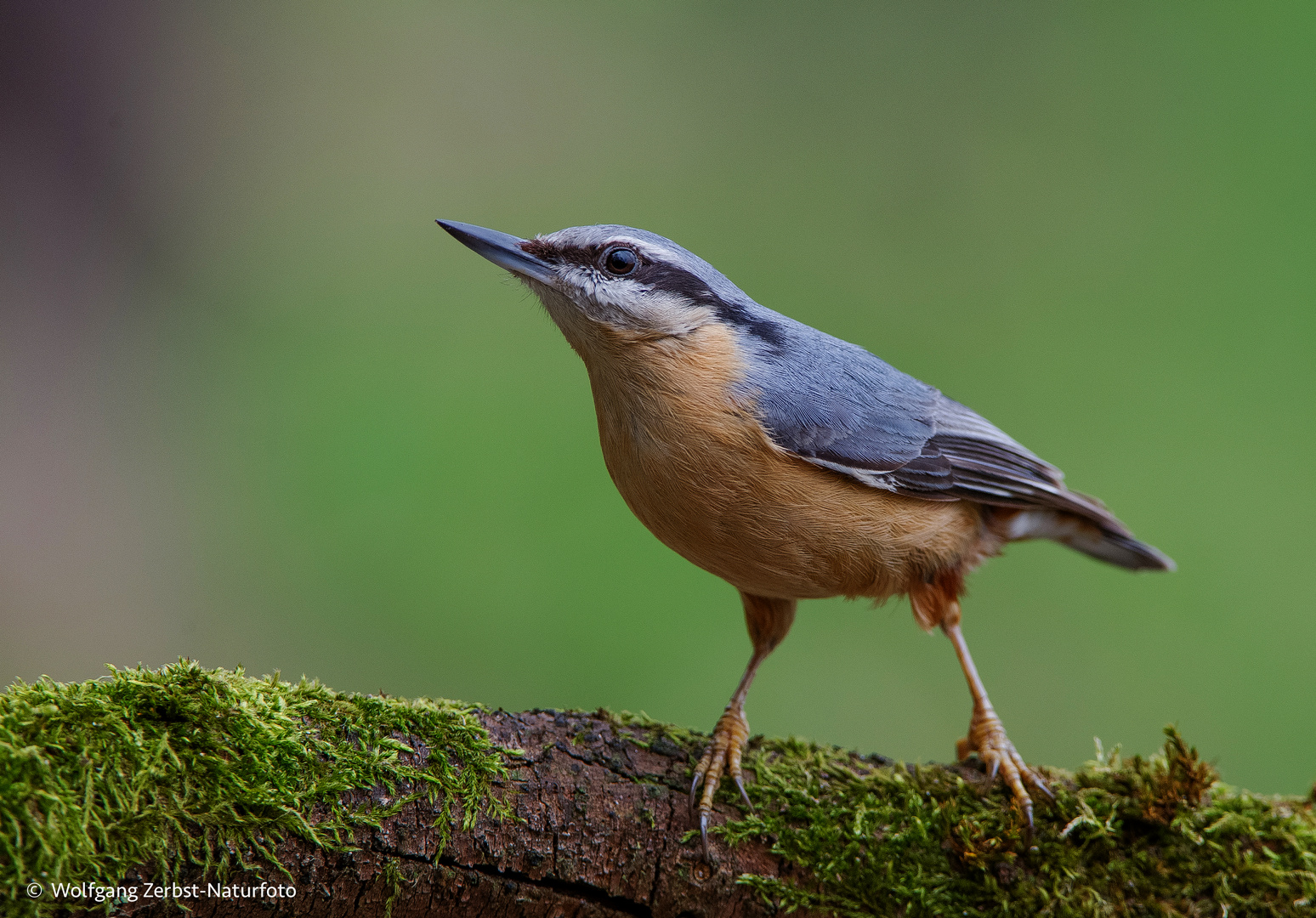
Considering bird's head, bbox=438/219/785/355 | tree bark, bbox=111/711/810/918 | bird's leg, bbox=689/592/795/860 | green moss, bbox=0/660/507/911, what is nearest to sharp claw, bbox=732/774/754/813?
bird's leg, bbox=689/592/795/860

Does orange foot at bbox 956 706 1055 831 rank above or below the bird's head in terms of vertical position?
below

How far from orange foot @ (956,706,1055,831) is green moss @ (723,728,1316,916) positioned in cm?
6

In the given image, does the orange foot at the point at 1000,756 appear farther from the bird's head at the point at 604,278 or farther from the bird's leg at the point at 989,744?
the bird's head at the point at 604,278

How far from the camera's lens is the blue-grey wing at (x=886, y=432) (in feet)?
10.0

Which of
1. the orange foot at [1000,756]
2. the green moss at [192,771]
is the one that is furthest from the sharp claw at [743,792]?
the orange foot at [1000,756]

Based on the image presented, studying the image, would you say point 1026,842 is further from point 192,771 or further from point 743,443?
point 192,771

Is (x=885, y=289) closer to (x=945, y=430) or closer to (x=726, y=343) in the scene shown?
(x=945, y=430)

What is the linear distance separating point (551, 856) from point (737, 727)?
2.60 ft

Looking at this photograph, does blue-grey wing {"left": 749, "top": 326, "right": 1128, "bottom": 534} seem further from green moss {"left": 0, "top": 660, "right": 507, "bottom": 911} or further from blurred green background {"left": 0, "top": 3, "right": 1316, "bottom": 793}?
blurred green background {"left": 0, "top": 3, "right": 1316, "bottom": 793}

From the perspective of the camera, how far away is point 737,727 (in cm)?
305

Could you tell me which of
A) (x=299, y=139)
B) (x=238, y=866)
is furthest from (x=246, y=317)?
(x=238, y=866)

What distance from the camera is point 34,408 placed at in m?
5.97

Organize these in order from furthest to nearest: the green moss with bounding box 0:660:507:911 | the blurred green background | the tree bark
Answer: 1. the blurred green background
2. the tree bark
3. the green moss with bounding box 0:660:507:911

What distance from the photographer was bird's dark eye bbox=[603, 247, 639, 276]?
3.02 meters
